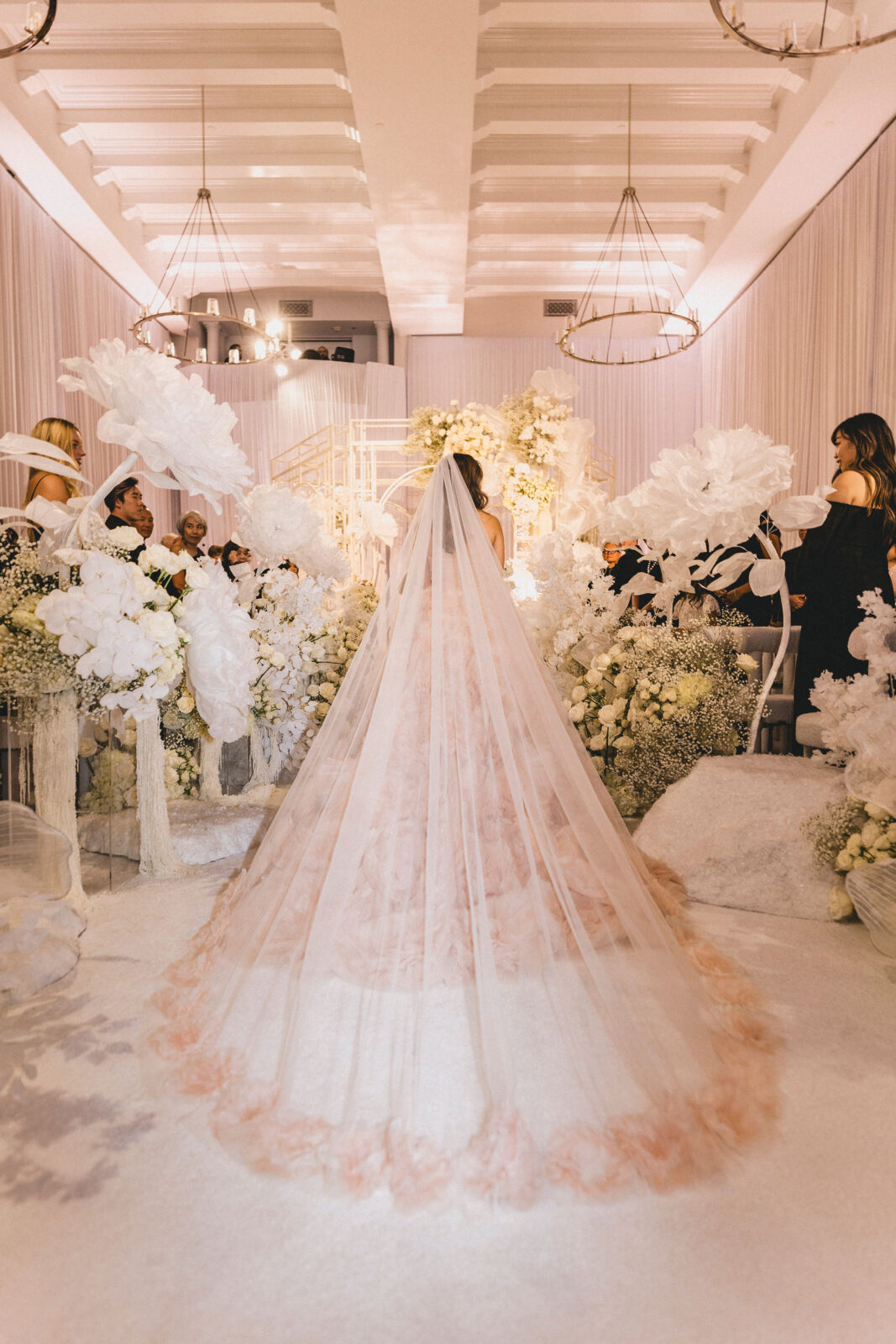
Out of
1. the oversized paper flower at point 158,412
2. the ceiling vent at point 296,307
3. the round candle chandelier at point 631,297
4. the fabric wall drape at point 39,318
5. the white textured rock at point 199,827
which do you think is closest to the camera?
the oversized paper flower at point 158,412

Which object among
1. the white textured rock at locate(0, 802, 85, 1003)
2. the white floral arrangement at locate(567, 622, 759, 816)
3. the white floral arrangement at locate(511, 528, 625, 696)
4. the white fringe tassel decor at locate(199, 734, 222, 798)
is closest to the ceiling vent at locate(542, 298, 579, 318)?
the white floral arrangement at locate(511, 528, 625, 696)

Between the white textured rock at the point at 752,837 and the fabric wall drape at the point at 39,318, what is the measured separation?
5626mm

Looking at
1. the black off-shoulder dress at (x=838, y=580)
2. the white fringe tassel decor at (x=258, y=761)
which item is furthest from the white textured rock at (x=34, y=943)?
the black off-shoulder dress at (x=838, y=580)

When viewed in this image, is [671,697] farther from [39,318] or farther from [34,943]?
[39,318]

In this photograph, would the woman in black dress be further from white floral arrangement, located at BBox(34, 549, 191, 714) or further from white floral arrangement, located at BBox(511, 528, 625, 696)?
white floral arrangement, located at BBox(34, 549, 191, 714)

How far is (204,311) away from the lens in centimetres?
971

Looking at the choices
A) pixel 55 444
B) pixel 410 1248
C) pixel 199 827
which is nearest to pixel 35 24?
pixel 55 444

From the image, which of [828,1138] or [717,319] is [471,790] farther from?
[717,319]

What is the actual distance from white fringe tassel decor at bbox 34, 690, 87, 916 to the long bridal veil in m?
0.66

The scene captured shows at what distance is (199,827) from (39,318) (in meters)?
5.57

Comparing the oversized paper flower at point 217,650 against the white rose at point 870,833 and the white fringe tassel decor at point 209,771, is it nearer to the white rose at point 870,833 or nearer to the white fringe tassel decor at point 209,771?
the white fringe tassel decor at point 209,771

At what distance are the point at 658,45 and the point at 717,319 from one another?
449 cm

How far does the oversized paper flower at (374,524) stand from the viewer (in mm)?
6645

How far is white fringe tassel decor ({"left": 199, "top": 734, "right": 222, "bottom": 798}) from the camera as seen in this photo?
341 cm
